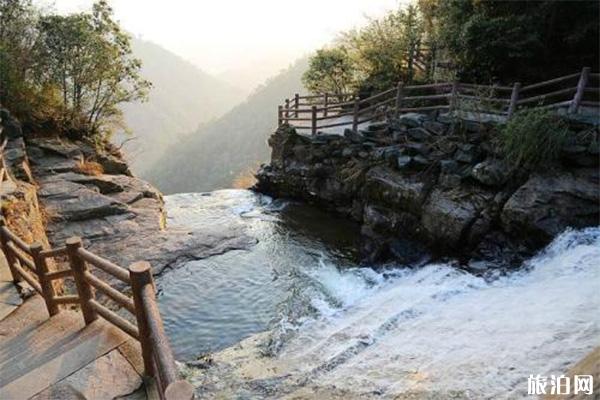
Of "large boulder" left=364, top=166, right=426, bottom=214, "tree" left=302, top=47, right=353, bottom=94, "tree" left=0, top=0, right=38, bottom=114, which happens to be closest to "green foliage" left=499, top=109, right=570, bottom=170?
"large boulder" left=364, top=166, right=426, bottom=214

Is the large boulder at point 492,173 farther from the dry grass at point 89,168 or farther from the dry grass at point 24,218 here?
the dry grass at point 89,168

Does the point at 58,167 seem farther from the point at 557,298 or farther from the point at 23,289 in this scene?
the point at 557,298

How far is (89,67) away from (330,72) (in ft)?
31.0

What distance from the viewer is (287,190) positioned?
16141 mm

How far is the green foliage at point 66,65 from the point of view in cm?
1415

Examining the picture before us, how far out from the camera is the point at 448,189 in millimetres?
9719

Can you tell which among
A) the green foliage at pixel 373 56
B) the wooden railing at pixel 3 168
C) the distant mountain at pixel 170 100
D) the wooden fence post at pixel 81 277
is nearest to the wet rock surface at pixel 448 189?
the green foliage at pixel 373 56

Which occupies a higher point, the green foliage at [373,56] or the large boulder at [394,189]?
the green foliage at [373,56]

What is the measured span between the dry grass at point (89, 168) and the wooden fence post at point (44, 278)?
879 centimetres

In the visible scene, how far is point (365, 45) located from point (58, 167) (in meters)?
12.1

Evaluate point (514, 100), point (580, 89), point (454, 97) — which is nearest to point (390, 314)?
point (514, 100)

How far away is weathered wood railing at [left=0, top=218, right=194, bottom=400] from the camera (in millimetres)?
2937

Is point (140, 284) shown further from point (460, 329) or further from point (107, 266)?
point (460, 329)

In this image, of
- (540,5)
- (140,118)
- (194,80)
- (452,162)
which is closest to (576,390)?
(452,162)
